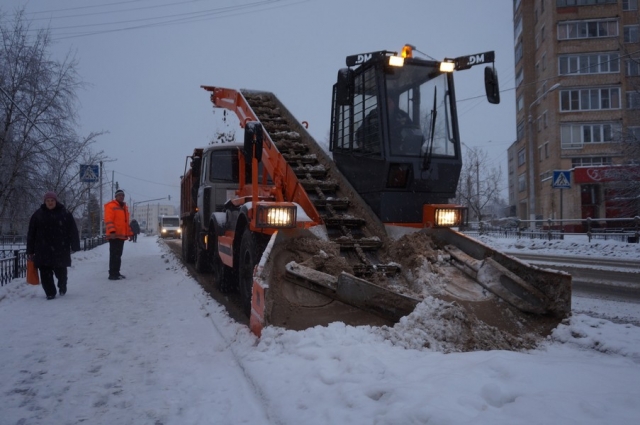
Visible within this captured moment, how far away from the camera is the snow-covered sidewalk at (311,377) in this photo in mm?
2762

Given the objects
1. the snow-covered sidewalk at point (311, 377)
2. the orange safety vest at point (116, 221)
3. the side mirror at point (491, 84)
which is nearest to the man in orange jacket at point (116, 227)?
the orange safety vest at point (116, 221)

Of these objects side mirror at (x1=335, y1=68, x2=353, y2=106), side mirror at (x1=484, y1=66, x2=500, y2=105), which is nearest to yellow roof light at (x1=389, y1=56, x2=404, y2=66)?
side mirror at (x1=335, y1=68, x2=353, y2=106)

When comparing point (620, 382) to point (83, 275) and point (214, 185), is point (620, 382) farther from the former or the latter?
point (83, 275)

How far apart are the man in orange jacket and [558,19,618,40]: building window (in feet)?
124

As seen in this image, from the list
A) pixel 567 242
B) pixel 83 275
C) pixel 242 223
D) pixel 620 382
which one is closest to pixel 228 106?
pixel 242 223

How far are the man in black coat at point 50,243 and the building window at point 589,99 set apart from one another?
38.2 m

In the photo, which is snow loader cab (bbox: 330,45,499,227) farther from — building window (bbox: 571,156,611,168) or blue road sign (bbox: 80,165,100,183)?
building window (bbox: 571,156,611,168)

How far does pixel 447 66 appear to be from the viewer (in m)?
6.30

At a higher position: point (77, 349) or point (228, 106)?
point (228, 106)

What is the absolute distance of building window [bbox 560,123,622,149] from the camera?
3700cm

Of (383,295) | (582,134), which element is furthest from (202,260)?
(582,134)

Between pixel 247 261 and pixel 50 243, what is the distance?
403 centimetres

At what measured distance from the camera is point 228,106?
400 inches

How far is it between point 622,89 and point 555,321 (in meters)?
39.2
